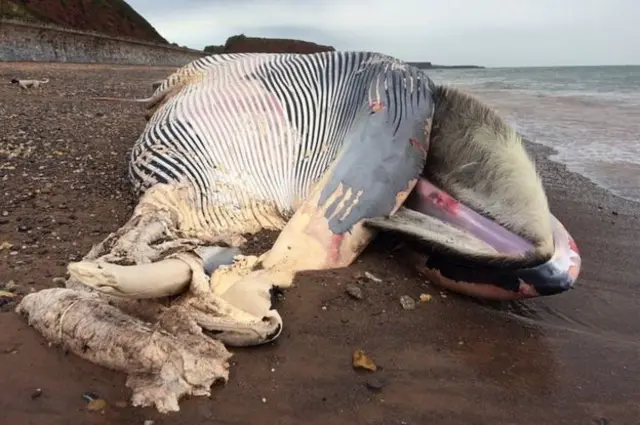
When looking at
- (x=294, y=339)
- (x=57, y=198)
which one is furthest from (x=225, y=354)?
(x=57, y=198)

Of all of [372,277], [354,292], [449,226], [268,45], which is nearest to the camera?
[354,292]

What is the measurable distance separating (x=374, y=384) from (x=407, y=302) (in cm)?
96

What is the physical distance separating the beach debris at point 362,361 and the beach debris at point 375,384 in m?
0.08

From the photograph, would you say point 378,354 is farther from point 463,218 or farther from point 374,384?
point 463,218

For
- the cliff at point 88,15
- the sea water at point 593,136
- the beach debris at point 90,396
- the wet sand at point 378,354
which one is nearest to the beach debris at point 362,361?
the wet sand at point 378,354

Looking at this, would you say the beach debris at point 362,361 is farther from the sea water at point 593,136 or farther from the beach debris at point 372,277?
the sea water at point 593,136

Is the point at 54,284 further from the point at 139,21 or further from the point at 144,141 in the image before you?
the point at 139,21

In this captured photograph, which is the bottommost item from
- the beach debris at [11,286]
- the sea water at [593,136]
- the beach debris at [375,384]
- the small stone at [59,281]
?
the sea water at [593,136]

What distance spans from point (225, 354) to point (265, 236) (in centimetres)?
150

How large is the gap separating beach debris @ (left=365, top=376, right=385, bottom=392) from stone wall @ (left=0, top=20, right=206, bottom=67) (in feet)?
112

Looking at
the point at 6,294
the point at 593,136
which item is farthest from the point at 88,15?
the point at 6,294

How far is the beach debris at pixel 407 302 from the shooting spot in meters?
3.74

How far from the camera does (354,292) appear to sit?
12.2ft

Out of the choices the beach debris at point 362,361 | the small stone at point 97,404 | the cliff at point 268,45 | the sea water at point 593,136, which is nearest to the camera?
the small stone at point 97,404
